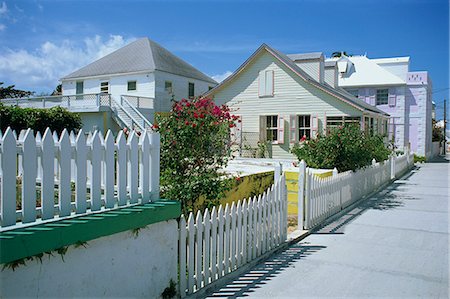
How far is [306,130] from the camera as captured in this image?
2459 cm

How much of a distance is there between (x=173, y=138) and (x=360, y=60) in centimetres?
3507

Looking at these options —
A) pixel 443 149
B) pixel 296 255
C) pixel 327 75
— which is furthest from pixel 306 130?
pixel 443 149

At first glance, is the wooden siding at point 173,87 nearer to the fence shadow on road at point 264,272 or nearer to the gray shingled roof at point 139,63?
the gray shingled roof at point 139,63

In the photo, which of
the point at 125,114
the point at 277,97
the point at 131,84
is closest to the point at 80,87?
the point at 131,84

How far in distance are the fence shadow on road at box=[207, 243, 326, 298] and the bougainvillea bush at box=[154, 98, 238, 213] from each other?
3.68ft

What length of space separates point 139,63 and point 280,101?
12748mm

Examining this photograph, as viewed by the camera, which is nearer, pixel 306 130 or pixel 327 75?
pixel 306 130

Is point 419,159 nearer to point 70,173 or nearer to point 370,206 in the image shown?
point 370,206

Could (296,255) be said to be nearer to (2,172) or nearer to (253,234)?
(253,234)

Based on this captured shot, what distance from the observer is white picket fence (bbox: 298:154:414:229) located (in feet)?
25.6

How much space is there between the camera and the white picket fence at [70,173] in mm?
2967

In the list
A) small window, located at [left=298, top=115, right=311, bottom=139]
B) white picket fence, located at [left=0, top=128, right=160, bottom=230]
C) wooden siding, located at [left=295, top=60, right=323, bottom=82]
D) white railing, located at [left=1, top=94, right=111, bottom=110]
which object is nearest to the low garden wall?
white picket fence, located at [left=0, top=128, right=160, bottom=230]

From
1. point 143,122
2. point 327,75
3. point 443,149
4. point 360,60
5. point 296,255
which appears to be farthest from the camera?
point 443,149

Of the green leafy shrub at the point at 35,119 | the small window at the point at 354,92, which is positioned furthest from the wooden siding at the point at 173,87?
the small window at the point at 354,92
